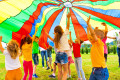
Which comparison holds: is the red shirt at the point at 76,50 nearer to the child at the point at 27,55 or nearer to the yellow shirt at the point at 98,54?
the child at the point at 27,55

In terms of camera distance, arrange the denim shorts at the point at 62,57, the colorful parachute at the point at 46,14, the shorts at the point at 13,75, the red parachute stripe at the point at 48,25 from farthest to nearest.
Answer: the red parachute stripe at the point at 48,25 → the colorful parachute at the point at 46,14 → the denim shorts at the point at 62,57 → the shorts at the point at 13,75

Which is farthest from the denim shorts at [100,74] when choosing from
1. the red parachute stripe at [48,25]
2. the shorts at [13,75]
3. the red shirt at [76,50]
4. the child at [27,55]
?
the red parachute stripe at [48,25]

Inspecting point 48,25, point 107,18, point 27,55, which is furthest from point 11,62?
point 107,18

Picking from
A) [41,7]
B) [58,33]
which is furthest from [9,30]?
[58,33]

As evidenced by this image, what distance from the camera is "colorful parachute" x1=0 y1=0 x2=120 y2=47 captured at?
3.22 m

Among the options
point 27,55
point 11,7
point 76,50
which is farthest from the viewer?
point 76,50

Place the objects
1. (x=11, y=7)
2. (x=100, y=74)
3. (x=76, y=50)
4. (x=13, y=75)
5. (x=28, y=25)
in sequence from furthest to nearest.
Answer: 1. (x=76, y=50)
2. (x=28, y=25)
3. (x=11, y=7)
4. (x=13, y=75)
5. (x=100, y=74)

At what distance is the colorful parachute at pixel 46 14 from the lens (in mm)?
3225

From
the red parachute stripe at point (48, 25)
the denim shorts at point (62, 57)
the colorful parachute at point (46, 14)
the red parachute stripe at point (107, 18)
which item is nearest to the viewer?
the denim shorts at point (62, 57)

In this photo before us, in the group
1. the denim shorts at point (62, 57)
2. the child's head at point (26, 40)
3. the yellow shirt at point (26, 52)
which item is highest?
the child's head at point (26, 40)

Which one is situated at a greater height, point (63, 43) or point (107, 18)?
point (107, 18)

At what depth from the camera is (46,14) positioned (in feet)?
12.9

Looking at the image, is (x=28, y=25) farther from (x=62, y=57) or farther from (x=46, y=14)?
(x=62, y=57)

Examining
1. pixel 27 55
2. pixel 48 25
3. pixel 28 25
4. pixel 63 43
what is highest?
pixel 48 25
